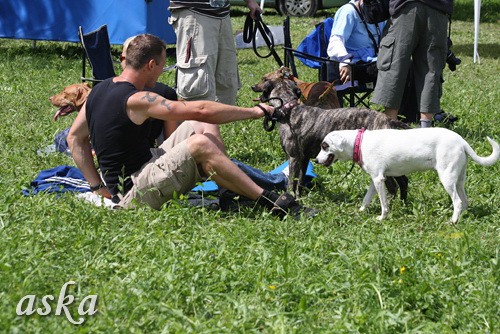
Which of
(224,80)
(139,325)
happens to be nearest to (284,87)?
(224,80)

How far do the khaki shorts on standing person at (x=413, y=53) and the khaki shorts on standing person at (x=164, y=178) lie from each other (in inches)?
96.1

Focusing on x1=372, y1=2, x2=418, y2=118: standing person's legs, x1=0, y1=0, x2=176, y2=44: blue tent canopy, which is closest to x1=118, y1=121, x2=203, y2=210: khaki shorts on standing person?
x1=372, y1=2, x2=418, y2=118: standing person's legs

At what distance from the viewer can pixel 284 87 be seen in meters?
6.52

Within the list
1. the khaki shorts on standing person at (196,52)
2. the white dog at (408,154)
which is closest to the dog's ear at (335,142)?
the white dog at (408,154)

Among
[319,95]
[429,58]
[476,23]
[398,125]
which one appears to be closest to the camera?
[398,125]

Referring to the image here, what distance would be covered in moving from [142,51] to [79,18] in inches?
300

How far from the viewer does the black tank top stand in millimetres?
→ 5324

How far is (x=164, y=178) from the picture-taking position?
17.4 feet

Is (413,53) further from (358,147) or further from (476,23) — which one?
(476,23)

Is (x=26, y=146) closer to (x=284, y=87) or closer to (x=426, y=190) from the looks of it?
(x=284, y=87)

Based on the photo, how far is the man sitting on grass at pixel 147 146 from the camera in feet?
17.3

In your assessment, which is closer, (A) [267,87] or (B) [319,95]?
(A) [267,87]

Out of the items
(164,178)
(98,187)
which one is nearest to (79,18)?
(98,187)

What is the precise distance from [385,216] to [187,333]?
2257 millimetres
